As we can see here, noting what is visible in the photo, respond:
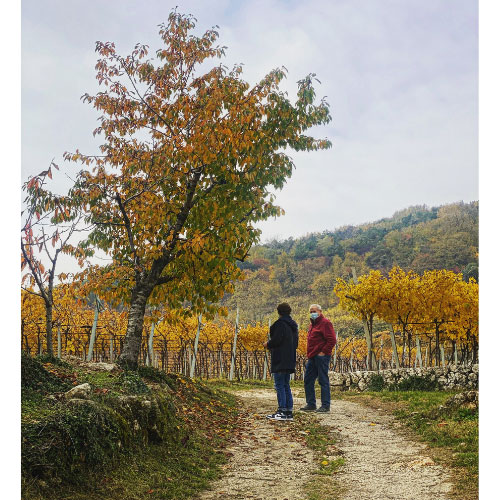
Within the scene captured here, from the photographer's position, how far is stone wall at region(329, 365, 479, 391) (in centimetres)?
1005

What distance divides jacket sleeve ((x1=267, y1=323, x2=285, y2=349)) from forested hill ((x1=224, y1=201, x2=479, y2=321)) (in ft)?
111

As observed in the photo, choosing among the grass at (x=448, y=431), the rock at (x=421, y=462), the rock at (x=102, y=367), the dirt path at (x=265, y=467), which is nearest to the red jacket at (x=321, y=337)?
the dirt path at (x=265, y=467)

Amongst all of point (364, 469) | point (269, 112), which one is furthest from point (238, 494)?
point (269, 112)

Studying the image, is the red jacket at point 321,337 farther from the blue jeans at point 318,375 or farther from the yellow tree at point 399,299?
the yellow tree at point 399,299

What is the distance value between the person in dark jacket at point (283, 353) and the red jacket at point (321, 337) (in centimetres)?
50

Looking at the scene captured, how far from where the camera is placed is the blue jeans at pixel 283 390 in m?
6.40

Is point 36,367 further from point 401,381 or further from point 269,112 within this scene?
point 401,381

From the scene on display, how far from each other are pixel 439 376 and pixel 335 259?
37673 millimetres

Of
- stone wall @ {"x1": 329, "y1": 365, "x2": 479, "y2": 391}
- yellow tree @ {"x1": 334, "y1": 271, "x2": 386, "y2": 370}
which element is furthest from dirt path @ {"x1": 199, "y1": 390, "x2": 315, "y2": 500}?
yellow tree @ {"x1": 334, "y1": 271, "x2": 386, "y2": 370}

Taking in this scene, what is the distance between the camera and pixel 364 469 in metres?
4.50

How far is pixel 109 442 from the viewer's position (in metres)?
3.79

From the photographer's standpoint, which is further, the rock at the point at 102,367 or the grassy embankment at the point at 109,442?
the rock at the point at 102,367

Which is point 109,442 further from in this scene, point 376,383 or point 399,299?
point 399,299
